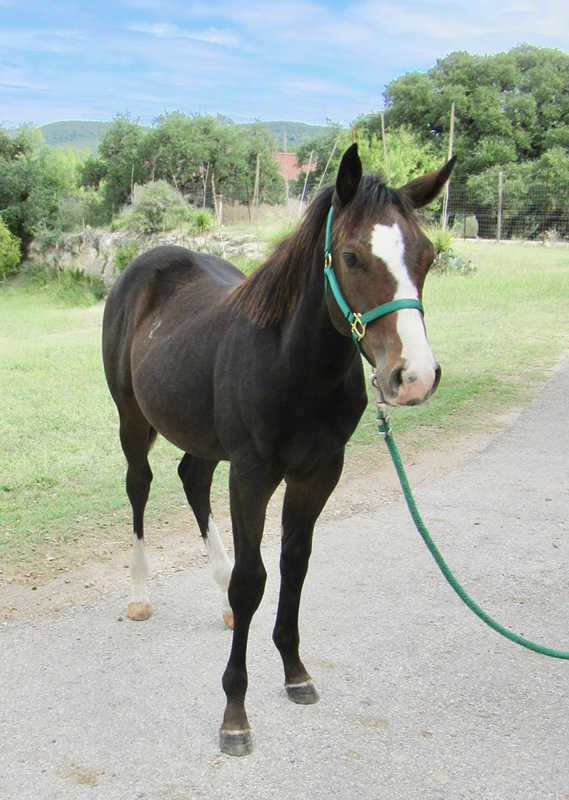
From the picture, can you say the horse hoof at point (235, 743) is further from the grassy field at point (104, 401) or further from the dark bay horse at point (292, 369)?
the grassy field at point (104, 401)

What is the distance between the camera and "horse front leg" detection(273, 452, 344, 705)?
106 inches

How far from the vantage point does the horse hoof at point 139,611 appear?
3396 millimetres

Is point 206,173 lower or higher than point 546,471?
higher

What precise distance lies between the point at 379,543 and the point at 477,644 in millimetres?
1152

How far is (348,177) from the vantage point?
2.12 meters

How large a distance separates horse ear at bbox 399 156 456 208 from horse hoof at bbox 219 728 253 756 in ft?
6.30

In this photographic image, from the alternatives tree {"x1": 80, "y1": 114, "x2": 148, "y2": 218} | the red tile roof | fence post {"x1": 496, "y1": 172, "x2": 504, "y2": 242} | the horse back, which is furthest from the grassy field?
the red tile roof

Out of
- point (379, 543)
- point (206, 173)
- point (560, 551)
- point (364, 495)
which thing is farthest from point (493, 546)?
point (206, 173)

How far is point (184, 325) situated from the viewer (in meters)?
3.22

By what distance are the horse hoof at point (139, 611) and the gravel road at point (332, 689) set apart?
0.04 m

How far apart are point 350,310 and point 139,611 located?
6.71ft

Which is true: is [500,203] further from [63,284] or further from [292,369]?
[292,369]

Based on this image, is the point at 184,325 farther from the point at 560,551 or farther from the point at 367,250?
the point at 560,551

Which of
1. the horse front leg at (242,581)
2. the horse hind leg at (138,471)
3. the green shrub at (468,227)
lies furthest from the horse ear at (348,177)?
the green shrub at (468,227)
